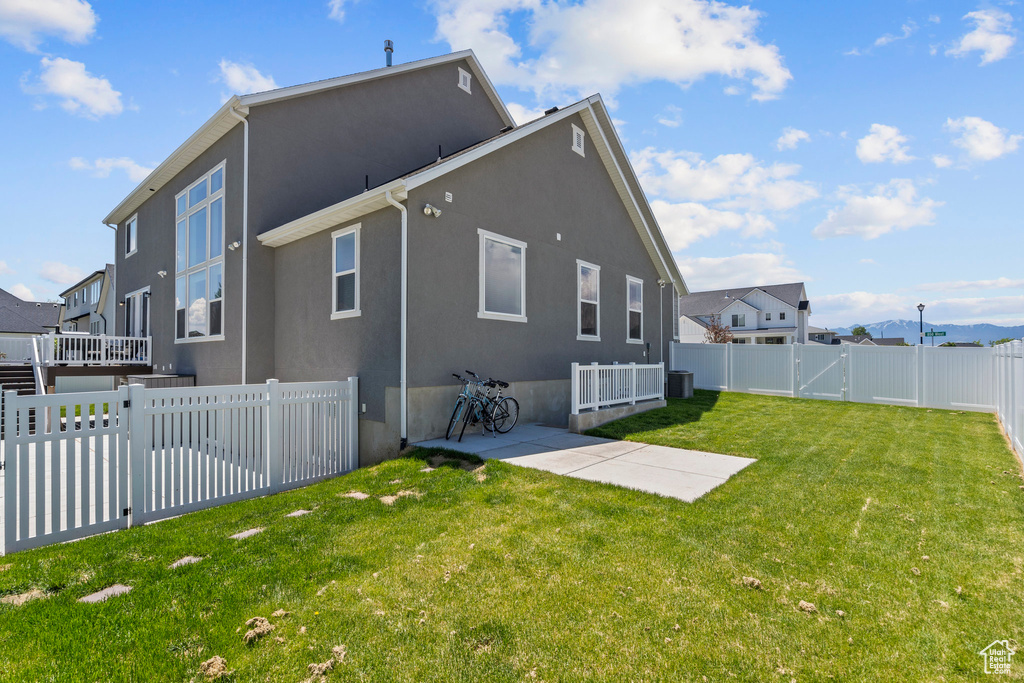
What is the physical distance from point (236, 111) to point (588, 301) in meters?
→ 8.42

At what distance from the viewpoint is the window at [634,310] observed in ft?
43.1

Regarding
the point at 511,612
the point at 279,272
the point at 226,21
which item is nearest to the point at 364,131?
the point at 226,21

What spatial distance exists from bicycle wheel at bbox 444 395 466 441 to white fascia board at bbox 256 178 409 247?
333 centimetres

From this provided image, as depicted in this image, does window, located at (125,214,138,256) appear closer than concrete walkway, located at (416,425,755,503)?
No

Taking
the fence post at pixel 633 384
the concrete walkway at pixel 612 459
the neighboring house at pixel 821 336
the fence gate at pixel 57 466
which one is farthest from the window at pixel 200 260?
the neighboring house at pixel 821 336

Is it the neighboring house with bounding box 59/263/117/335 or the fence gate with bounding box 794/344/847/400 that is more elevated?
the neighboring house with bounding box 59/263/117/335

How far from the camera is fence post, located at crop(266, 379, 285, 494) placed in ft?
20.2

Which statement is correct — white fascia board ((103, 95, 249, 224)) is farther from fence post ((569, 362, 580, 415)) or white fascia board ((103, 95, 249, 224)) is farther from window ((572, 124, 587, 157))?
fence post ((569, 362, 580, 415))

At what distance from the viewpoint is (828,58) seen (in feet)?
29.3

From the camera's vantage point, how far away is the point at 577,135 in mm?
11430

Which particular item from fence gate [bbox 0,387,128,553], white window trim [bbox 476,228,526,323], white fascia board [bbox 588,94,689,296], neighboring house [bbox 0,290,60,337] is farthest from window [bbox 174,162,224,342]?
neighboring house [bbox 0,290,60,337]

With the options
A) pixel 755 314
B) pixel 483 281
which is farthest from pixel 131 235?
pixel 755 314

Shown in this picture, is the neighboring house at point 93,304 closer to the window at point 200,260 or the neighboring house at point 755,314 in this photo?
the window at point 200,260

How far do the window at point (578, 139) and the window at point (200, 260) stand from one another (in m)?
7.99
